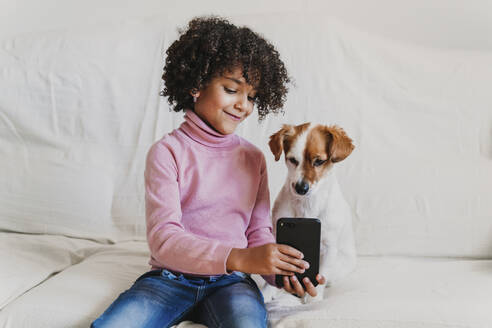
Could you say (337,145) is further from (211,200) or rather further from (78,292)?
(78,292)

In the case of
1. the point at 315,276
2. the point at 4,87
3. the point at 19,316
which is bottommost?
the point at 19,316

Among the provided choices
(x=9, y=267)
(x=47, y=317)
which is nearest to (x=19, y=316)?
(x=47, y=317)

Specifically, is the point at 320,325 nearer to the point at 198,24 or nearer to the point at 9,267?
the point at 198,24

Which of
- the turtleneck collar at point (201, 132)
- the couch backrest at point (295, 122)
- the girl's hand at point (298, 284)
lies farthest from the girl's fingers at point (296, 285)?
the couch backrest at point (295, 122)

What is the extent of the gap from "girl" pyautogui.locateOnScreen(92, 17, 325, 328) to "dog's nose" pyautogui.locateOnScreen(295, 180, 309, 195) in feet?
0.48

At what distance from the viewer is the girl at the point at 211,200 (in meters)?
1.08

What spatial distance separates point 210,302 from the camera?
1.15 m

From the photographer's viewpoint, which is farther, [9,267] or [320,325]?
[9,267]

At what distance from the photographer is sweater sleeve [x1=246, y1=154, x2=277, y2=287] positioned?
4.26 ft

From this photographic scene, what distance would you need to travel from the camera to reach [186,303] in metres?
1.15

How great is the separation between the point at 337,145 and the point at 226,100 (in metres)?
0.27

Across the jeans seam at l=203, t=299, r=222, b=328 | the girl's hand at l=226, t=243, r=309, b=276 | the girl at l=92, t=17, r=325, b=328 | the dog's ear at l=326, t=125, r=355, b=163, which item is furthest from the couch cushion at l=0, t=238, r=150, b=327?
the dog's ear at l=326, t=125, r=355, b=163

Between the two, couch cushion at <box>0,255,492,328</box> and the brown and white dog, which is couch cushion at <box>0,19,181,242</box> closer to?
couch cushion at <box>0,255,492,328</box>

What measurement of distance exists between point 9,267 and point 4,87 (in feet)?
2.63
